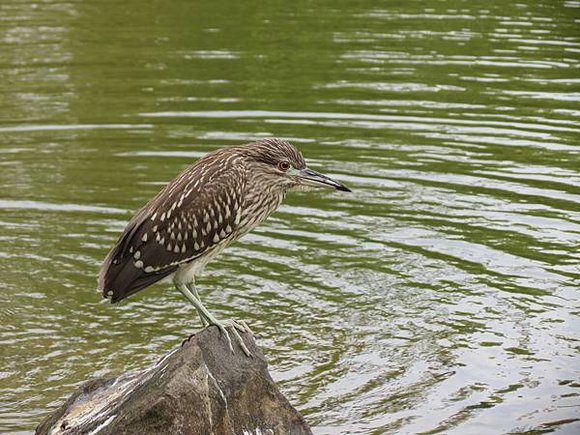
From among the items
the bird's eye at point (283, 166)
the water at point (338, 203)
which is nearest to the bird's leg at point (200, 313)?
the bird's eye at point (283, 166)

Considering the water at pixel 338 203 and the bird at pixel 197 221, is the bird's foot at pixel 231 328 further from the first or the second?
the water at pixel 338 203

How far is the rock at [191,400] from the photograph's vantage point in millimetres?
8383

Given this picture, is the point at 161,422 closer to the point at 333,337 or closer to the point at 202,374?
the point at 202,374

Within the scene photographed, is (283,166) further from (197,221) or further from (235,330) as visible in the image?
(235,330)

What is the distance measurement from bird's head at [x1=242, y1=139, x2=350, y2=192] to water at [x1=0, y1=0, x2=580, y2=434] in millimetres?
1694

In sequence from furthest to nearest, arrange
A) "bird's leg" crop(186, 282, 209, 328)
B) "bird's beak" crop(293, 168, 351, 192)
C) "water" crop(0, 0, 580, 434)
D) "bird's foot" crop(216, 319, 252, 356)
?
"water" crop(0, 0, 580, 434)
"bird's beak" crop(293, 168, 351, 192)
"bird's leg" crop(186, 282, 209, 328)
"bird's foot" crop(216, 319, 252, 356)

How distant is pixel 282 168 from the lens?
368 inches

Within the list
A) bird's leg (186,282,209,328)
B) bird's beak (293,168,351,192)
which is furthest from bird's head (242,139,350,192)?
bird's leg (186,282,209,328)

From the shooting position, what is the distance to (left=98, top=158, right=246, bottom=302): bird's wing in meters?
9.04

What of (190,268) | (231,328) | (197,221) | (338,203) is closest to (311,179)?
(197,221)

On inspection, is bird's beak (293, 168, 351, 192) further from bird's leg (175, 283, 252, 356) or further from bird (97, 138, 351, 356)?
bird's leg (175, 283, 252, 356)

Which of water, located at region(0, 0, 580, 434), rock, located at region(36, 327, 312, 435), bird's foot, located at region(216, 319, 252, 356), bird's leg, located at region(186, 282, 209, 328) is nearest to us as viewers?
rock, located at region(36, 327, 312, 435)

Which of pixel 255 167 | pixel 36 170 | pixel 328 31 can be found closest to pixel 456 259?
pixel 255 167

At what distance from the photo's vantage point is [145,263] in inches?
357
